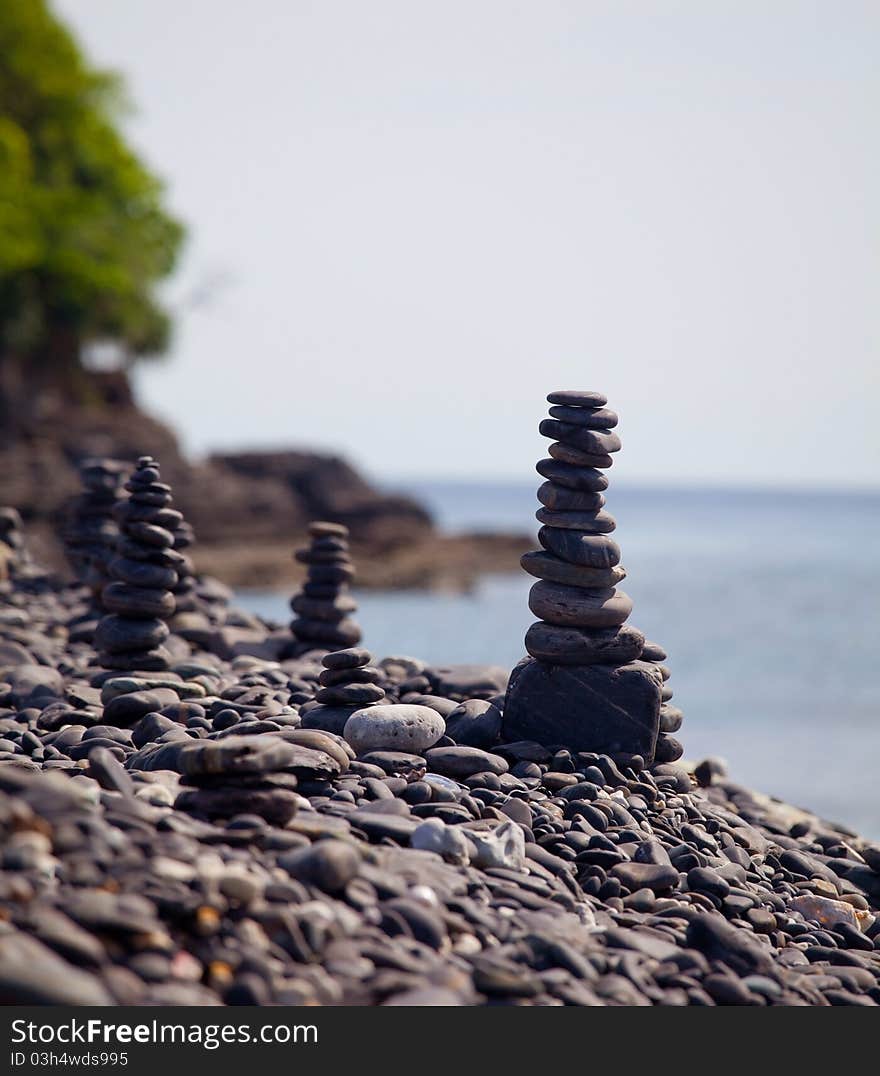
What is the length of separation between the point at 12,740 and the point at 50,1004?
3.89m

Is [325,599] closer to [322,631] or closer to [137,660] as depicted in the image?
[322,631]

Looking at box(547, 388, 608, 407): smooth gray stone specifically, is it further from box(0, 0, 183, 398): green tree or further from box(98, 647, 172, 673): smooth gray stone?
box(0, 0, 183, 398): green tree

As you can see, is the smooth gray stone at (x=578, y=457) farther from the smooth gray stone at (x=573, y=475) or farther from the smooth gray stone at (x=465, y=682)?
the smooth gray stone at (x=465, y=682)

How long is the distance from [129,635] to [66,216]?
2710 centimetres

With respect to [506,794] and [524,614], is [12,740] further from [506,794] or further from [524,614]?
[524,614]

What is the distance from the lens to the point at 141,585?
979cm

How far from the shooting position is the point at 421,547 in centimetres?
4094

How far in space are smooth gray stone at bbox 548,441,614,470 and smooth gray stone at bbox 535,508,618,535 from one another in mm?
320

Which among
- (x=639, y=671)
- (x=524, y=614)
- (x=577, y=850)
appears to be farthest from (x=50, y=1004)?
(x=524, y=614)

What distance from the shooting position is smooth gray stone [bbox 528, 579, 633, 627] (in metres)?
7.45

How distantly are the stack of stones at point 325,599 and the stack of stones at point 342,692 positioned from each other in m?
3.95

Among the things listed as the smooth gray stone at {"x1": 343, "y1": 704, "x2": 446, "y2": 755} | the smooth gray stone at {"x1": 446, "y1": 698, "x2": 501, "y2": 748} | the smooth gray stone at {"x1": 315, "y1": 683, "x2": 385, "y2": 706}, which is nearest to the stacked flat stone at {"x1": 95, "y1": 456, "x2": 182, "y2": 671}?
the smooth gray stone at {"x1": 315, "y1": 683, "x2": 385, "y2": 706}

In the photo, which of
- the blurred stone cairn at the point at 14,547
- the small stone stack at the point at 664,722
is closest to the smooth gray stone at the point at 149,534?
the small stone stack at the point at 664,722

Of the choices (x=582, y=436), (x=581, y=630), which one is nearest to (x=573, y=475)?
(x=582, y=436)
